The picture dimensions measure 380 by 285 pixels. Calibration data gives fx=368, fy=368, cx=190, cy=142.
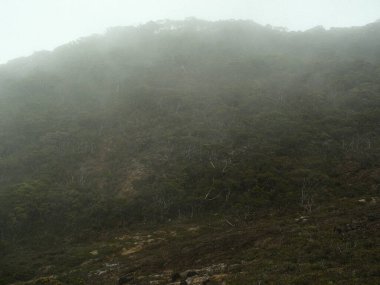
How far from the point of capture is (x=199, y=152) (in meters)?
47.8

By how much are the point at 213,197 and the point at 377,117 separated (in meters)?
26.6

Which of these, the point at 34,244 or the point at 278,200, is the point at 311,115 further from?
the point at 34,244

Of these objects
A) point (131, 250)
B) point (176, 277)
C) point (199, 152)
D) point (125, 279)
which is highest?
point (176, 277)

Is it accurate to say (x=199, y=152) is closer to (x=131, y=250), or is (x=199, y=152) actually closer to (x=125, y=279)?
(x=131, y=250)

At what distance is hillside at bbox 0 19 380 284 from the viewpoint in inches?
1045

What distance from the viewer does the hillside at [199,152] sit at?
2655 centimetres

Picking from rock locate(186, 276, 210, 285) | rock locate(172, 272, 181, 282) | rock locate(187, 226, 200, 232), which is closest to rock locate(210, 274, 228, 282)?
rock locate(186, 276, 210, 285)

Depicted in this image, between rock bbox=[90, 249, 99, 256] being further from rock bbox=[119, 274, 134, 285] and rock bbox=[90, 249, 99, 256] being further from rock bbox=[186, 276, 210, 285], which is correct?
rock bbox=[186, 276, 210, 285]

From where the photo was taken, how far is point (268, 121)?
52.9 m

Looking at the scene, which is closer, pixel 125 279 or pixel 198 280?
pixel 198 280

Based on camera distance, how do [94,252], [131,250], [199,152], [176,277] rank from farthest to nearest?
[199,152] → [94,252] → [131,250] → [176,277]

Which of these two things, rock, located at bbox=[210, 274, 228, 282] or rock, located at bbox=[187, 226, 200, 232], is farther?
rock, located at bbox=[187, 226, 200, 232]

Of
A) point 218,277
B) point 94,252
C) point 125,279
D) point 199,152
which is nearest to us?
point 218,277

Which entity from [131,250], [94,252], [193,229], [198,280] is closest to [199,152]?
[193,229]
